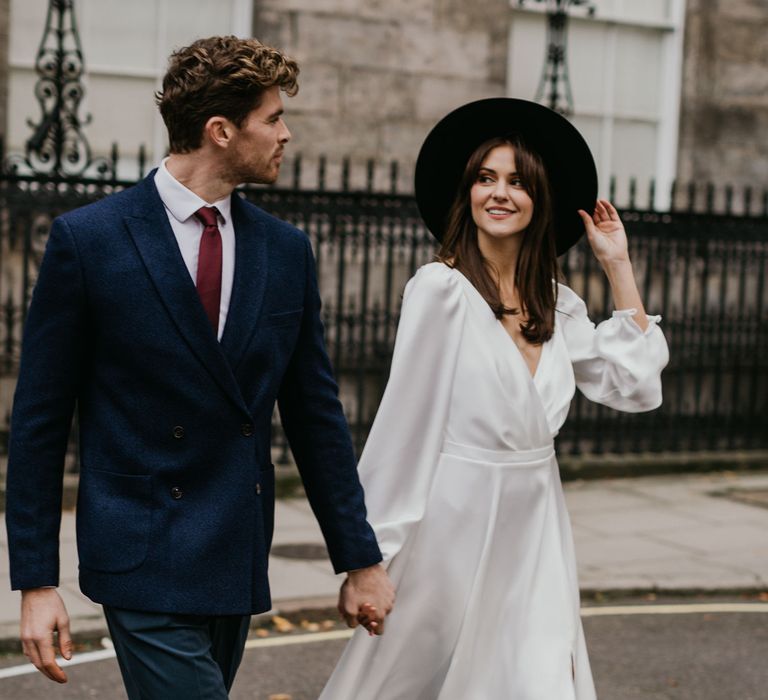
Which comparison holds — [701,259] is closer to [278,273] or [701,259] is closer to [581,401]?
[581,401]

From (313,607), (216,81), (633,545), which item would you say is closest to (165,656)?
(216,81)

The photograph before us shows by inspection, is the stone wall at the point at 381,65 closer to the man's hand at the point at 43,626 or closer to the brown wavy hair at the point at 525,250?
the brown wavy hair at the point at 525,250

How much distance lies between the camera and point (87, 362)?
3152 mm

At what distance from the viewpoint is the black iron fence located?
34.0ft

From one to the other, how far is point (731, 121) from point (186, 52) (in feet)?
39.1

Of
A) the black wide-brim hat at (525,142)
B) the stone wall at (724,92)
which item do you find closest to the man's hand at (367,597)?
the black wide-brim hat at (525,142)

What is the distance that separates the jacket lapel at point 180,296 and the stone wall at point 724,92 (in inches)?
460

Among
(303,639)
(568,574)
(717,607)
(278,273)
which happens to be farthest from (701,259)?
(278,273)

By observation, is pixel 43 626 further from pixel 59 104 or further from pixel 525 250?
pixel 59 104

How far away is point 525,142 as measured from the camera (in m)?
4.16

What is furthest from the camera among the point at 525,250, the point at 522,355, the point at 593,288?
the point at 593,288

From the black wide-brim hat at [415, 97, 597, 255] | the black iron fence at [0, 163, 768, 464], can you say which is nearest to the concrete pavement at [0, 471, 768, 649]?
the black iron fence at [0, 163, 768, 464]

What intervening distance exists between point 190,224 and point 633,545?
6.24 m

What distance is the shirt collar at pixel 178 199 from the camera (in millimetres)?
3189
